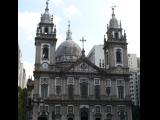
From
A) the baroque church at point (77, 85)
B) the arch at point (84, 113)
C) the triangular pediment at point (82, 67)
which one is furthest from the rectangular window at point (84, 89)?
the triangular pediment at point (82, 67)

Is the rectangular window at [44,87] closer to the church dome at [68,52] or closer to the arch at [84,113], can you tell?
the arch at [84,113]

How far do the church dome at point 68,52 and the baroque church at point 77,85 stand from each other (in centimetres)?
744

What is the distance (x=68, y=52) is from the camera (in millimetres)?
56031

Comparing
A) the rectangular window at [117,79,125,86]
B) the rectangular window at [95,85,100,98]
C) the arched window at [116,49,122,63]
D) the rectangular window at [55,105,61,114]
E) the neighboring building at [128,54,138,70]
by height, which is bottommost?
the rectangular window at [55,105,61,114]

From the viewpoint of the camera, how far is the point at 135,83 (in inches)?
3588

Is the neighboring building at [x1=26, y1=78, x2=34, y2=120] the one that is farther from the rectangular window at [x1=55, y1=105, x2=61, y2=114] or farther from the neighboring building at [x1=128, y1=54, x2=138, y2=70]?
the neighboring building at [x1=128, y1=54, x2=138, y2=70]

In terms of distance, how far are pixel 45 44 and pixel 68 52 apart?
358 inches

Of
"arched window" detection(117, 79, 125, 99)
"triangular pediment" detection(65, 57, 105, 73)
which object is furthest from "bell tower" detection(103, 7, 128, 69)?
"triangular pediment" detection(65, 57, 105, 73)

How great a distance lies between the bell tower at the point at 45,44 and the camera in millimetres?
46781

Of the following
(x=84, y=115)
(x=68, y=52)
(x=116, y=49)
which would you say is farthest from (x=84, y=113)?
(x=68, y=52)

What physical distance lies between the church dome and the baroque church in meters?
7.44

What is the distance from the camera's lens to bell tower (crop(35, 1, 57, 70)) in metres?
46.8
